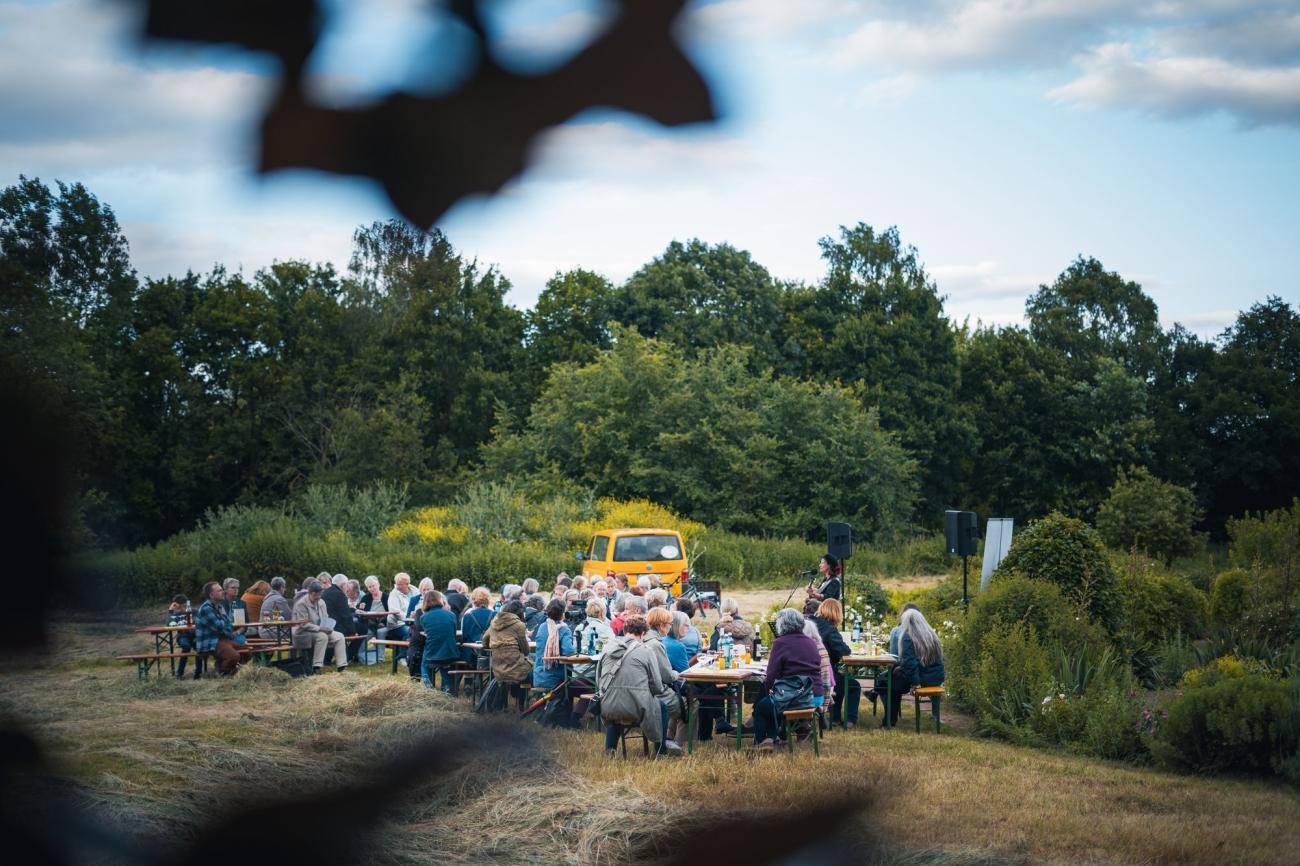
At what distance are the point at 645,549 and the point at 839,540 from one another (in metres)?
6.35

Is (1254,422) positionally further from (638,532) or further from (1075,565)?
(638,532)

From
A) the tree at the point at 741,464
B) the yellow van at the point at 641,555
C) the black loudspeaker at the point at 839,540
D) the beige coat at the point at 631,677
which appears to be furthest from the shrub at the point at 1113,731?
the yellow van at the point at 641,555

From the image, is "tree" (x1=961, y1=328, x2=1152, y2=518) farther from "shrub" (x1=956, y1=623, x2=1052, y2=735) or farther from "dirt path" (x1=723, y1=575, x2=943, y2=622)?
"shrub" (x1=956, y1=623, x2=1052, y2=735)

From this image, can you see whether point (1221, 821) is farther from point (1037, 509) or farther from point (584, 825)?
point (1037, 509)

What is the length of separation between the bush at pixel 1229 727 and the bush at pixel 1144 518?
18.1m

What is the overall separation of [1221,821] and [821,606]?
7322mm

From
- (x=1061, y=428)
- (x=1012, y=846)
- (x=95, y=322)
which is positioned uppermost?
(x=1061, y=428)

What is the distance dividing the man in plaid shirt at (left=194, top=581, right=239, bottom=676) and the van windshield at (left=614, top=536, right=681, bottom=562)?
20641 mm

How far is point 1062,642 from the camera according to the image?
13195mm

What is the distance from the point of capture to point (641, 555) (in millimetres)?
23672

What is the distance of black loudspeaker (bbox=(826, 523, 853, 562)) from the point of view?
17953mm

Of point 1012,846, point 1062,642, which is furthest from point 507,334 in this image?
point 1062,642

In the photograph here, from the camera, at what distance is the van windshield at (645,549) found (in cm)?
2361

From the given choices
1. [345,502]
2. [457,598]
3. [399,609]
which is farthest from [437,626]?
[345,502]
